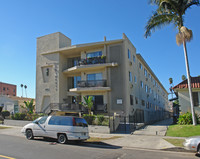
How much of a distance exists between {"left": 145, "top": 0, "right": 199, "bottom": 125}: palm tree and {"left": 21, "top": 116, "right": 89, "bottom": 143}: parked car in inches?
379

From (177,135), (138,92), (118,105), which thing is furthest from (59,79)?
(177,135)

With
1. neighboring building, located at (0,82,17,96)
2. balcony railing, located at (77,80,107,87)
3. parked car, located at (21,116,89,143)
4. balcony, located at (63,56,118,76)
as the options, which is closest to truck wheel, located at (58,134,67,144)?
parked car, located at (21,116,89,143)

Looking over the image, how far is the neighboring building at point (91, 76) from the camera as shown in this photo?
74.8ft

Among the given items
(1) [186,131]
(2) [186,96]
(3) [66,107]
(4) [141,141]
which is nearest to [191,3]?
(2) [186,96]

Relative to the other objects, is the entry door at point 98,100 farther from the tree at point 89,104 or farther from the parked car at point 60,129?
the parked car at point 60,129

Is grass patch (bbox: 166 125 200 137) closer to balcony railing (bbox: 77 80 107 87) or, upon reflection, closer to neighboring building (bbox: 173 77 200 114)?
neighboring building (bbox: 173 77 200 114)

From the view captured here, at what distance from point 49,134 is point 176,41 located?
41.5ft

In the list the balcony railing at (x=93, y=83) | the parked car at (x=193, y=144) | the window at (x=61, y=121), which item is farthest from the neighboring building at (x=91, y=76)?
the parked car at (x=193, y=144)

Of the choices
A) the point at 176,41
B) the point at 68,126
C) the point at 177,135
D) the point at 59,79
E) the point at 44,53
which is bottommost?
the point at 177,135

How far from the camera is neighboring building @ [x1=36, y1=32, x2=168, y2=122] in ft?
74.8

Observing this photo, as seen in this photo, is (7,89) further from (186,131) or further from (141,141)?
(186,131)

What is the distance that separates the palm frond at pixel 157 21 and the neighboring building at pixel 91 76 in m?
5.66

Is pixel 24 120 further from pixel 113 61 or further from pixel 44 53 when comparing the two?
pixel 113 61

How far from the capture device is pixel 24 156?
25.3ft
